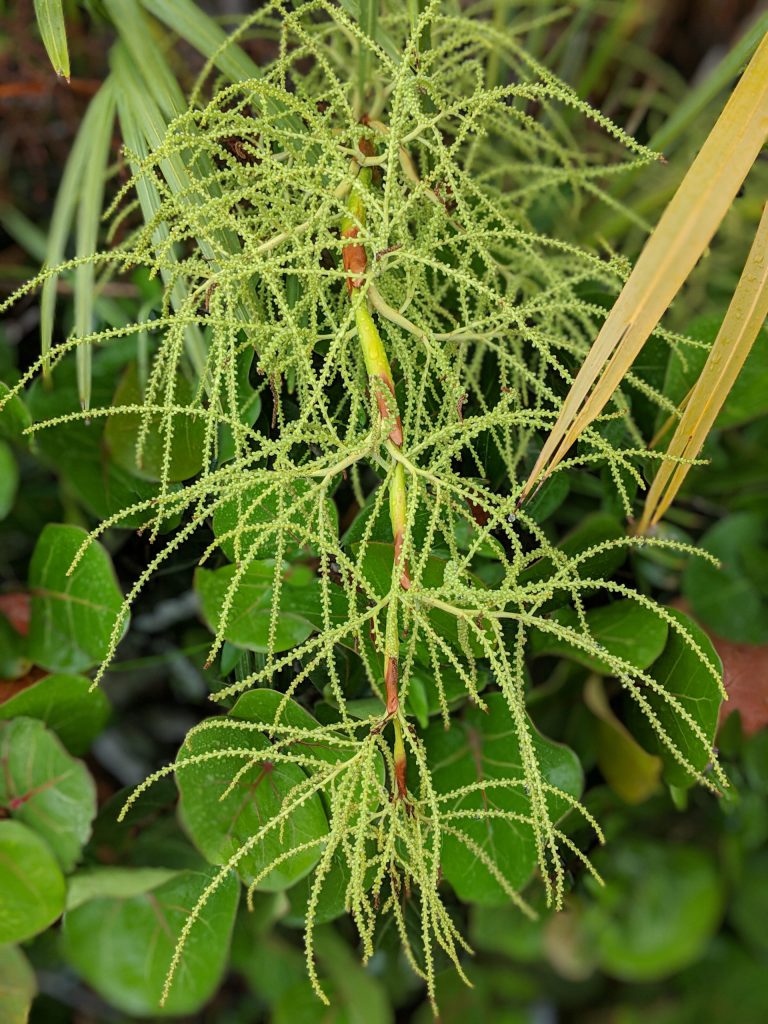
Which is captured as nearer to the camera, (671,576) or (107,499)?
(107,499)

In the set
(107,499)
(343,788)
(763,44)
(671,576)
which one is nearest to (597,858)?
(671,576)

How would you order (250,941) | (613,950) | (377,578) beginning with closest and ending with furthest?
(377,578)
(250,941)
(613,950)

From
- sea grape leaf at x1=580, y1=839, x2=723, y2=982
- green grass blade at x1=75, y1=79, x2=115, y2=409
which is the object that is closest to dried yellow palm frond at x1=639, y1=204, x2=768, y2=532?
green grass blade at x1=75, y1=79, x2=115, y2=409

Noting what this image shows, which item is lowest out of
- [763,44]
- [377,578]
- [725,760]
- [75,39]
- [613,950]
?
[613,950]

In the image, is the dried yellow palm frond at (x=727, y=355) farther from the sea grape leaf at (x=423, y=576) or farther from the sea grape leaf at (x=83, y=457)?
the sea grape leaf at (x=83, y=457)

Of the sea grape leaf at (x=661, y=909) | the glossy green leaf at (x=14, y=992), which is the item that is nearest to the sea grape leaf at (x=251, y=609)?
the glossy green leaf at (x=14, y=992)

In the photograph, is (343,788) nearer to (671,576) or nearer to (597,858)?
(597,858)

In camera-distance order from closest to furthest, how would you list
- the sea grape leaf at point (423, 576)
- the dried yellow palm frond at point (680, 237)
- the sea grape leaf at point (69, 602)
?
the dried yellow palm frond at point (680, 237) → the sea grape leaf at point (423, 576) → the sea grape leaf at point (69, 602)
